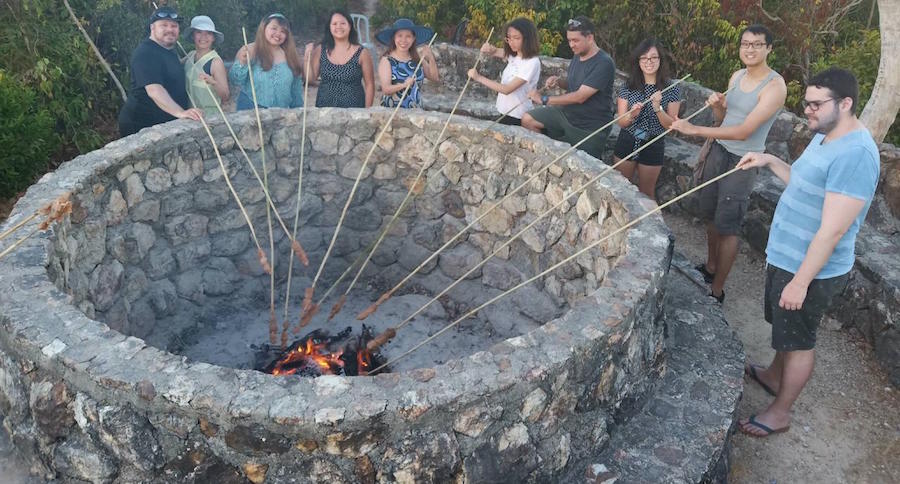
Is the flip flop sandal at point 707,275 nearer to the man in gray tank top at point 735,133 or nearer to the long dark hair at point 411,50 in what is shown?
the man in gray tank top at point 735,133

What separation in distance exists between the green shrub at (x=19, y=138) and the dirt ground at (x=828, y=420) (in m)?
6.36

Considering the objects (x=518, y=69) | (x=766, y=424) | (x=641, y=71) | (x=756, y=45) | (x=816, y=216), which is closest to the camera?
→ (x=816, y=216)

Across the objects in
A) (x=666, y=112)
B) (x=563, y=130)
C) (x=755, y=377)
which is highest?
(x=666, y=112)

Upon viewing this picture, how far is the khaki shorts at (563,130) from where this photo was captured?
599 cm

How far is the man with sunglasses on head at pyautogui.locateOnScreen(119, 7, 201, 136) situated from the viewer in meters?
5.41

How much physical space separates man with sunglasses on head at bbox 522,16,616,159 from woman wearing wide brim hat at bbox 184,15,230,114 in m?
2.50

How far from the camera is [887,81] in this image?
6.55m

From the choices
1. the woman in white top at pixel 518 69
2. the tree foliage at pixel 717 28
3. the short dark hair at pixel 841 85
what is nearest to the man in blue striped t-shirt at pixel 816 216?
the short dark hair at pixel 841 85

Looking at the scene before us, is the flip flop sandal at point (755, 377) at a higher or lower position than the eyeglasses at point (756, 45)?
lower

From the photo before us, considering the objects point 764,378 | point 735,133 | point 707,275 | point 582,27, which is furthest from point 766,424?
point 582,27

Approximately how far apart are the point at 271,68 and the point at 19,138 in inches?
107

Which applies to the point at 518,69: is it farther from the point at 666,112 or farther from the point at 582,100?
the point at 666,112

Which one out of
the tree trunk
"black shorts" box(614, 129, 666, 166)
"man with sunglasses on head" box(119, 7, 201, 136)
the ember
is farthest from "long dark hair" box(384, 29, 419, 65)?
the tree trunk

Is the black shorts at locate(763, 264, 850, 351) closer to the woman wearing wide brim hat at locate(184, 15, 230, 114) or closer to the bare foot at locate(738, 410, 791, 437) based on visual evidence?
the bare foot at locate(738, 410, 791, 437)
